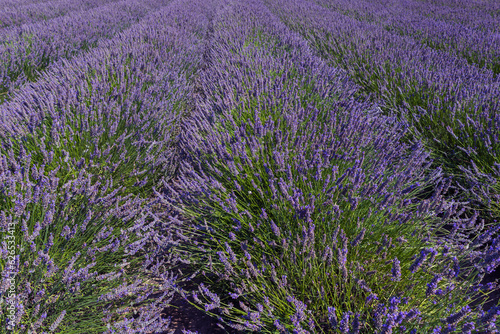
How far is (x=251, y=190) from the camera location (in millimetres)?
1667

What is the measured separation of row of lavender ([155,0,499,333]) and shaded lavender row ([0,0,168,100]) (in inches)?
112

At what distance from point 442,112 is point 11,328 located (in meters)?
3.05

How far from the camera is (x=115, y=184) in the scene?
1885 millimetres

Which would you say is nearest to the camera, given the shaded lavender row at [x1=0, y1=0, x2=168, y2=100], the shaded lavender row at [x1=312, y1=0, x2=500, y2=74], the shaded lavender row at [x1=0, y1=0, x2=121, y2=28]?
the shaded lavender row at [x1=0, y1=0, x2=168, y2=100]

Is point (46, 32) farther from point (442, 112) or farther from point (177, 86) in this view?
point (442, 112)

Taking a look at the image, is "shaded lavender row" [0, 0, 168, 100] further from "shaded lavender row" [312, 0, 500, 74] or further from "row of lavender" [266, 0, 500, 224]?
"shaded lavender row" [312, 0, 500, 74]

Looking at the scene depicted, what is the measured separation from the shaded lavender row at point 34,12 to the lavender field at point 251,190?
9.69 ft

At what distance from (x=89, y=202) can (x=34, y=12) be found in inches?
346

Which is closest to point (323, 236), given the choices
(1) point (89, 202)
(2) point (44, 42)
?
(1) point (89, 202)

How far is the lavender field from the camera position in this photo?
1114 mm

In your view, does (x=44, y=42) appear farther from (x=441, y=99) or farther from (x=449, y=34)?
(x=449, y=34)

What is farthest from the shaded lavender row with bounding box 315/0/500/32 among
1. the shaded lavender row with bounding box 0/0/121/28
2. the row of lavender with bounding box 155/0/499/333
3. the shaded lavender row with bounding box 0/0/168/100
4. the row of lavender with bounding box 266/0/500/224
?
the shaded lavender row with bounding box 0/0/121/28

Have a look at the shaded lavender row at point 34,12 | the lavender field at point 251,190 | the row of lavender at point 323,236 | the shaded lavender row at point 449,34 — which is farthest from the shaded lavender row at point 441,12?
the shaded lavender row at point 34,12

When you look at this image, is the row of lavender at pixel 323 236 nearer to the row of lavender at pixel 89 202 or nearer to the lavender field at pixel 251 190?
the lavender field at pixel 251 190
